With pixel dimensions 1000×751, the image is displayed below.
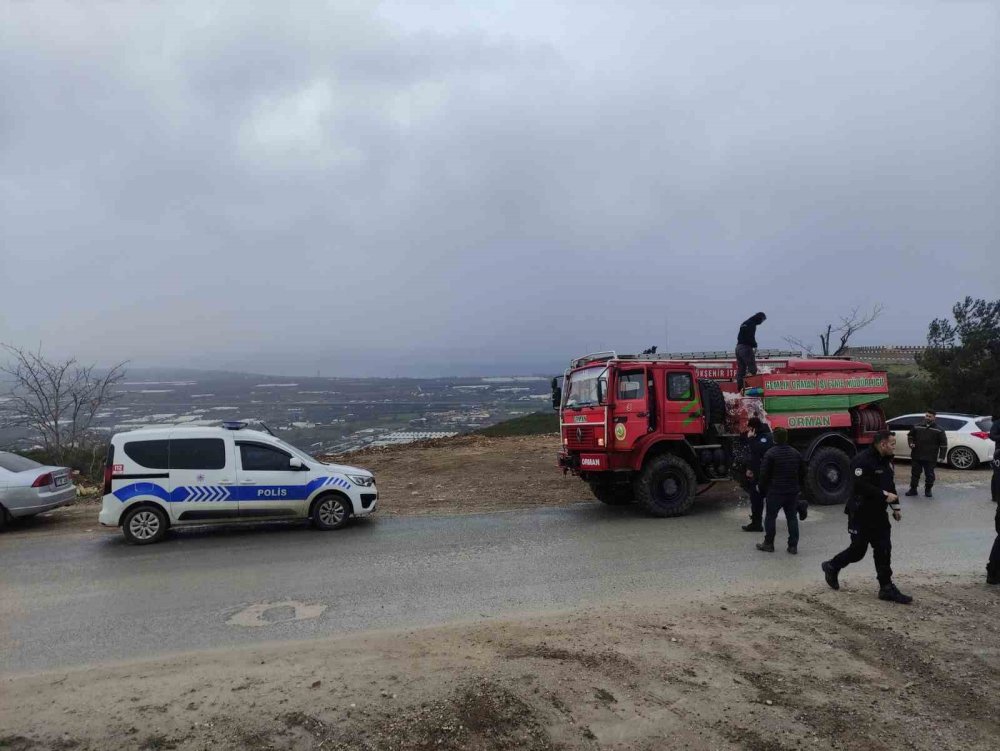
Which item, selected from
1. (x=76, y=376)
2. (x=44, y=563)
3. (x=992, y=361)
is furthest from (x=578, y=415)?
(x=992, y=361)

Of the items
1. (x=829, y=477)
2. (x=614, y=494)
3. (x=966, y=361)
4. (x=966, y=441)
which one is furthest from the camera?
(x=966, y=361)

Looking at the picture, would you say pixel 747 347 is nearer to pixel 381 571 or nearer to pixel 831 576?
pixel 831 576

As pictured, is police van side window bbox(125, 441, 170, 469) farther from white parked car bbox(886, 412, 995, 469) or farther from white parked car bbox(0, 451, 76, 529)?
white parked car bbox(886, 412, 995, 469)

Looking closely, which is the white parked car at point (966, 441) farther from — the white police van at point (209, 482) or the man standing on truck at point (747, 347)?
the white police van at point (209, 482)

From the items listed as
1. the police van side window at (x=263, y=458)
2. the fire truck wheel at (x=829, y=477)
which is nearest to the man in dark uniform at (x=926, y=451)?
the fire truck wheel at (x=829, y=477)

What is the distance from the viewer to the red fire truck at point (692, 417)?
1100 cm

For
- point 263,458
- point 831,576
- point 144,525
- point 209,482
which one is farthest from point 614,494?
point 144,525

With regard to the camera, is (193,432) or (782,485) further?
(193,432)

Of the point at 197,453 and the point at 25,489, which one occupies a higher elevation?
the point at 197,453

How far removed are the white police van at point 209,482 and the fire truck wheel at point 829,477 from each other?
834cm

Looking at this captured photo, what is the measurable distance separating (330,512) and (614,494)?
16.8ft

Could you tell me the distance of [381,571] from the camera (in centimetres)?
793

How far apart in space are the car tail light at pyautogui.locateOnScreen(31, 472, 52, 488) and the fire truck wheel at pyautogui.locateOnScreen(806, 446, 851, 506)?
Result: 521 inches

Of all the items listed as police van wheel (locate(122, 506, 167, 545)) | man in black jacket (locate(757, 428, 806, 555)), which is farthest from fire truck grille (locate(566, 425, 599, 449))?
police van wheel (locate(122, 506, 167, 545))
